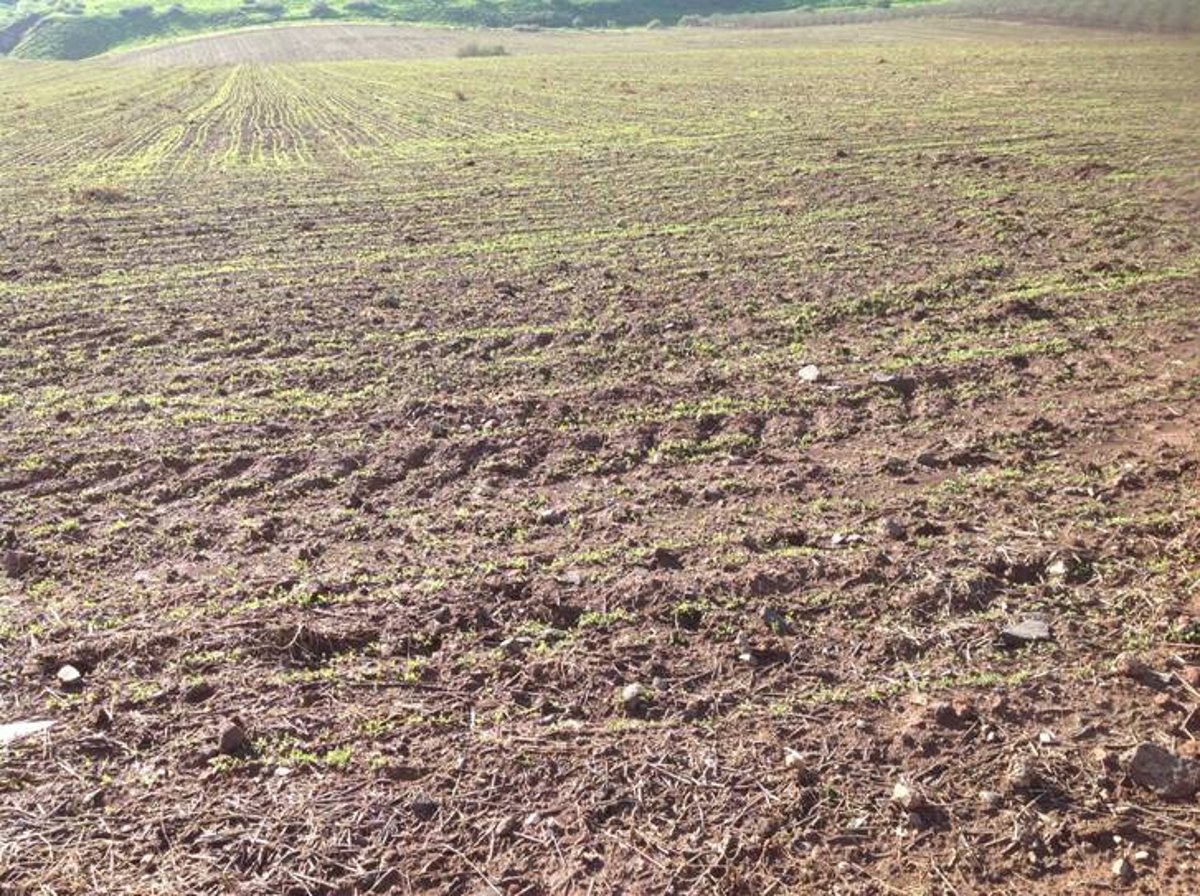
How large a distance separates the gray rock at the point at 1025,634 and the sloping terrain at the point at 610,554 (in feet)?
0.04

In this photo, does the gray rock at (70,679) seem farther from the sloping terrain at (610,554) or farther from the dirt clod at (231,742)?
the dirt clod at (231,742)

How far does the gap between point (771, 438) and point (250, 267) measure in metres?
6.91

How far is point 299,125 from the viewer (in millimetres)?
23391

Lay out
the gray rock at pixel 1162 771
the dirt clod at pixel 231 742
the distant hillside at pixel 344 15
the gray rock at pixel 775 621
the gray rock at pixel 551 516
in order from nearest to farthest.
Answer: the gray rock at pixel 1162 771
the dirt clod at pixel 231 742
the gray rock at pixel 775 621
the gray rock at pixel 551 516
the distant hillside at pixel 344 15

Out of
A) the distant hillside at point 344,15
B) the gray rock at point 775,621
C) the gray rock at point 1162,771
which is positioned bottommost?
the gray rock at point 1162,771

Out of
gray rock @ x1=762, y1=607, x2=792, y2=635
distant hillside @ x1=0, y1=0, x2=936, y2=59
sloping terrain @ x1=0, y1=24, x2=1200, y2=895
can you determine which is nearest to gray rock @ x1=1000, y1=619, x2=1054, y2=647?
sloping terrain @ x1=0, y1=24, x2=1200, y2=895

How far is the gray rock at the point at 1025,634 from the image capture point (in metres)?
3.97

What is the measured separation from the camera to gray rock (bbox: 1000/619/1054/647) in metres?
3.97

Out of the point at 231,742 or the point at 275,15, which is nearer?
the point at 231,742

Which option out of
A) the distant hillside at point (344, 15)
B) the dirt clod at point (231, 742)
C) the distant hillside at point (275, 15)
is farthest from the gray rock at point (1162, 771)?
the distant hillside at point (275, 15)

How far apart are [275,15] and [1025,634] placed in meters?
105

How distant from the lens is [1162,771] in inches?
128

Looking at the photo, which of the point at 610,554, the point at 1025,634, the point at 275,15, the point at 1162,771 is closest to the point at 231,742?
the point at 610,554

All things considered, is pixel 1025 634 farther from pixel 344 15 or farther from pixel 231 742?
pixel 344 15
